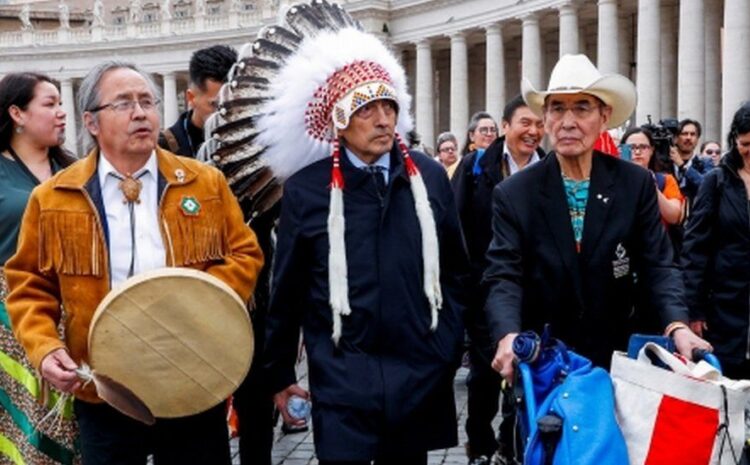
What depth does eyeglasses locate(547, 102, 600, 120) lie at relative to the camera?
4.30 m

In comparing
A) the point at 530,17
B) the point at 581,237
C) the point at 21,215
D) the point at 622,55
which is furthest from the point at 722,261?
the point at 530,17

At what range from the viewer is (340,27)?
4383 millimetres

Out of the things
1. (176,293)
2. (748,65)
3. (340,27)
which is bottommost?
(176,293)

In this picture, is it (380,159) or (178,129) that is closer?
(380,159)

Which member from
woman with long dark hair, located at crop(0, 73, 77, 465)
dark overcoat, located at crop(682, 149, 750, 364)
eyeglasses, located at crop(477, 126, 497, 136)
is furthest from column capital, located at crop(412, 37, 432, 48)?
woman with long dark hair, located at crop(0, 73, 77, 465)

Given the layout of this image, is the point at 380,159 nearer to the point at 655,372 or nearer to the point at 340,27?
the point at 340,27

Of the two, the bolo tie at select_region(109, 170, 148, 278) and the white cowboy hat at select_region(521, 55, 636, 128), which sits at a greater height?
the white cowboy hat at select_region(521, 55, 636, 128)

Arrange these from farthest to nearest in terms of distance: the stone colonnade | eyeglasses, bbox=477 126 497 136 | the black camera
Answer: the stone colonnade → eyeglasses, bbox=477 126 497 136 → the black camera

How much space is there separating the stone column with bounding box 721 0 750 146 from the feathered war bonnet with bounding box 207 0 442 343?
2146 centimetres

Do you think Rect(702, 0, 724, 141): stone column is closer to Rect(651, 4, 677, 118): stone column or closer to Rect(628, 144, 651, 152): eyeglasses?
Rect(651, 4, 677, 118): stone column

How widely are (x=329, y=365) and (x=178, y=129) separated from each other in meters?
2.37

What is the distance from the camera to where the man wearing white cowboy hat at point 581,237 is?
4164 millimetres

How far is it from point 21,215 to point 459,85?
3691cm

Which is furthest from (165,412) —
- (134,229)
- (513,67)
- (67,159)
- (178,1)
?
(178,1)
